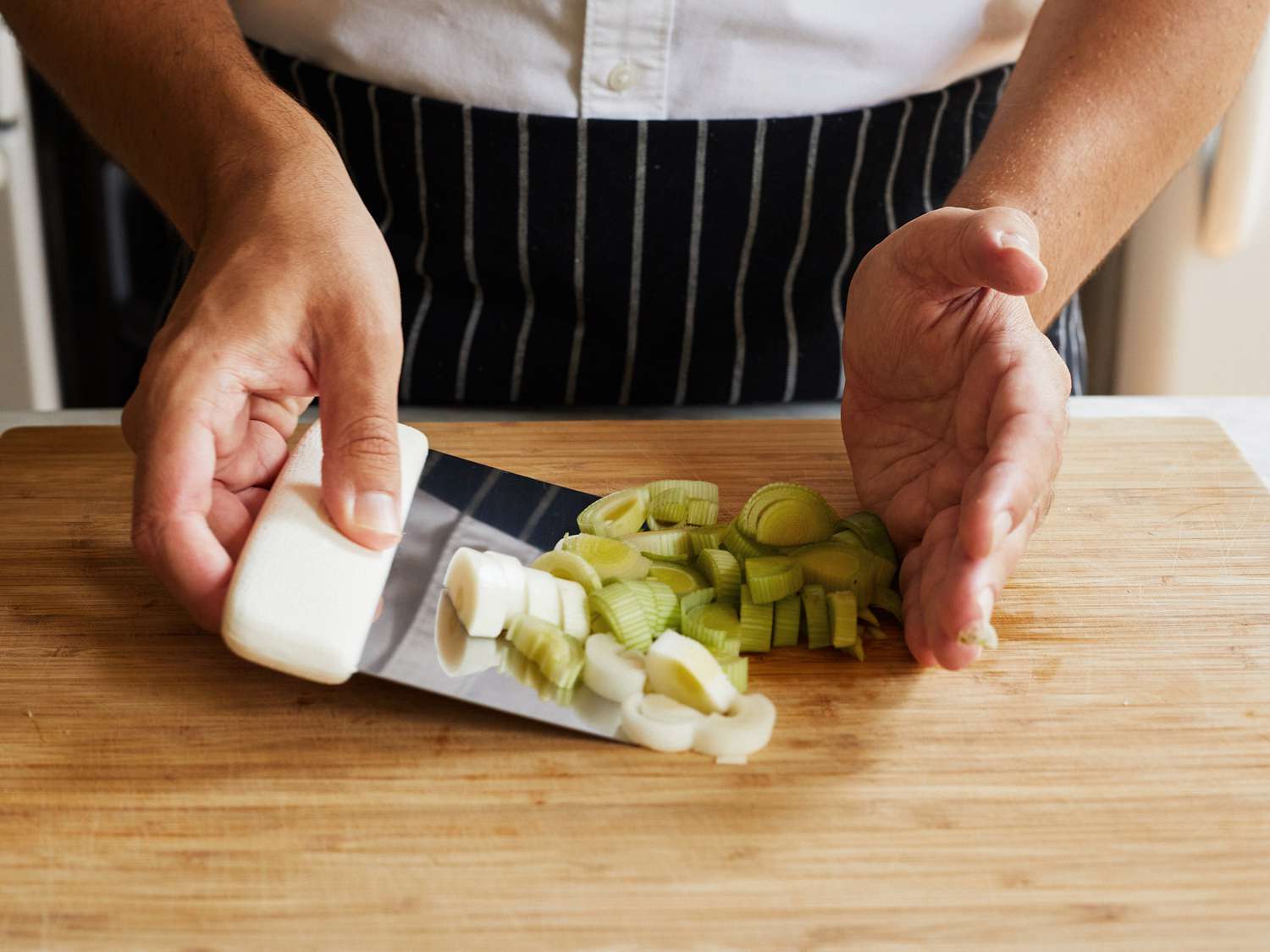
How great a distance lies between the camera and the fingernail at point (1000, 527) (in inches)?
37.3

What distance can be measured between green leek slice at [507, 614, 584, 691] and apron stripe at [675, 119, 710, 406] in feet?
1.90

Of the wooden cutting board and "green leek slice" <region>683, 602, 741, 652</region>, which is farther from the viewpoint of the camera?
"green leek slice" <region>683, 602, 741, 652</region>

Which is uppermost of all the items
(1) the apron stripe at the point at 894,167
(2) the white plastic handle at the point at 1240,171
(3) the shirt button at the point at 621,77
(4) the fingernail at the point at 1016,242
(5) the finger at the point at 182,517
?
(3) the shirt button at the point at 621,77

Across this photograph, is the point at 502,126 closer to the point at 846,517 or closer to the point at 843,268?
the point at 843,268

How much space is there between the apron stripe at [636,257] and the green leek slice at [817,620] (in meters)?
0.54

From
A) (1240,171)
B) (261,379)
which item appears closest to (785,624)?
(261,379)

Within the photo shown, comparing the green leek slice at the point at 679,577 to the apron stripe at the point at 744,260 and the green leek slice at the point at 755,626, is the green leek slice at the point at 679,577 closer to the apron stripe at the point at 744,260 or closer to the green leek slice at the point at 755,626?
the green leek slice at the point at 755,626

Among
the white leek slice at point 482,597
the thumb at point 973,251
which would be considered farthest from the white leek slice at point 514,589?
the thumb at point 973,251

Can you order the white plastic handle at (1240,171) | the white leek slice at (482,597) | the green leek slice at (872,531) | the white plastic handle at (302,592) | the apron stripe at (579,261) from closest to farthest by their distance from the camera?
the white plastic handle at (302,592) → the white leek slice at (482,597) → the green leek slice at (872,531) → the apron stripe at (579,261) → the white plastic handle at (1240,171)

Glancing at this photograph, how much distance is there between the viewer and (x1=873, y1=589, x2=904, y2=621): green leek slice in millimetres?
1100

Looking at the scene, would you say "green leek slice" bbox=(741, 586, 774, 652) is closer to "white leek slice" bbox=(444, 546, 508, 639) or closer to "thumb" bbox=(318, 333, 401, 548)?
"white leek slice" bbox=(444, 546, 508, 639)

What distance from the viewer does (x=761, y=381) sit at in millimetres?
1552

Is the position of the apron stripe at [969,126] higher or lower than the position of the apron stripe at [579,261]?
higher

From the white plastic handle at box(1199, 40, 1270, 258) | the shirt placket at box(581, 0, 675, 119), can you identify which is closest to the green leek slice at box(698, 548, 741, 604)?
the shirt placket at box(581, 0, 675, 119)
